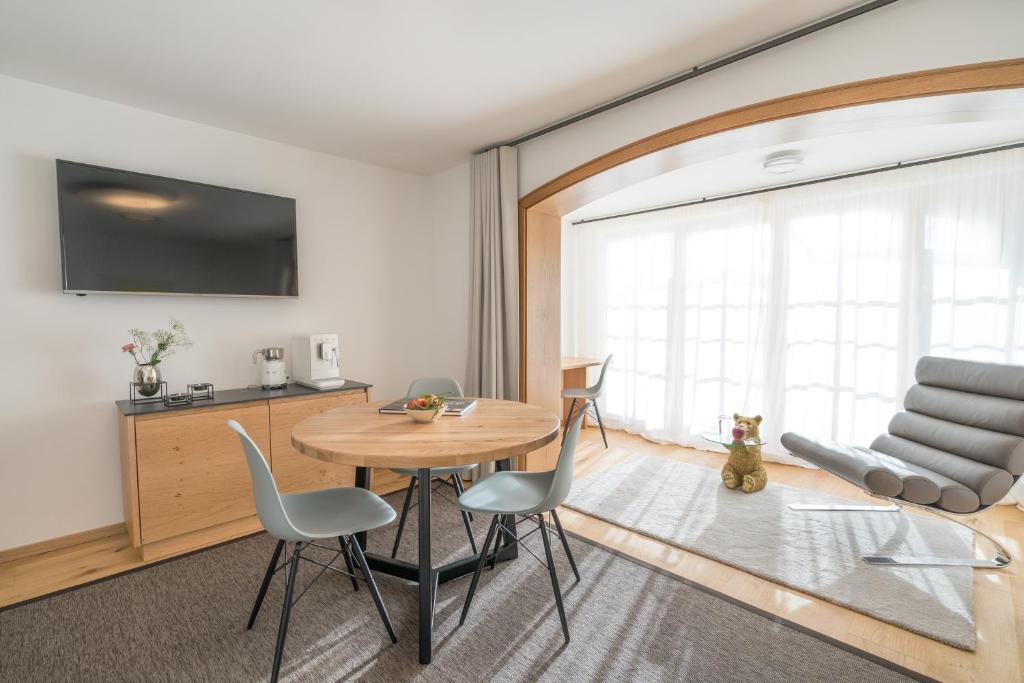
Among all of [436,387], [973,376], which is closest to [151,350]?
[436,387]

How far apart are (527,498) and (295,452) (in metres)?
1.79

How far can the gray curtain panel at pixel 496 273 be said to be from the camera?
354 cm

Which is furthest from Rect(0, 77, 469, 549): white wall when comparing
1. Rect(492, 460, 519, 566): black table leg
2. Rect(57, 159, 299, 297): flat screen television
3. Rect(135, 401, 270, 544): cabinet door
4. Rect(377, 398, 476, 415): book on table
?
Rect(492, 460, 519, 566): black table leg

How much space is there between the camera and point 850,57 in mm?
2051

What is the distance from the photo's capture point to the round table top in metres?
1.68

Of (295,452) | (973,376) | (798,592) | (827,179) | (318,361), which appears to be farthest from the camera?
(827,179)

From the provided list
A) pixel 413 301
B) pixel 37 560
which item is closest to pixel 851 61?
pixel 413 301

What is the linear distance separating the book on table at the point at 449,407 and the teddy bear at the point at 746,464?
6.74 ft

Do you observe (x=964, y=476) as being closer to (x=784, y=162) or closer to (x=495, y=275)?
(x=784, y=162)

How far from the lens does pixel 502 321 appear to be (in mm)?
3617

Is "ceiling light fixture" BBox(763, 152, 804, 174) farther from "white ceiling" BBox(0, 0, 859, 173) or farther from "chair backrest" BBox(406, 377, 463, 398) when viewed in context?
"chair backrest" BBox(406, 377, 463, 398)

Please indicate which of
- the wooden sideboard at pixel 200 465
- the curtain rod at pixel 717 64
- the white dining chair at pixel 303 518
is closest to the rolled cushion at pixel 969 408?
the curtain rod at pixel 717 64

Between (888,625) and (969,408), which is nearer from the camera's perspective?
(888,625)

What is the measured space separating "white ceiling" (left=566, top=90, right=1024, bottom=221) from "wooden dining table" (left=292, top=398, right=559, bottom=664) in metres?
1.83
